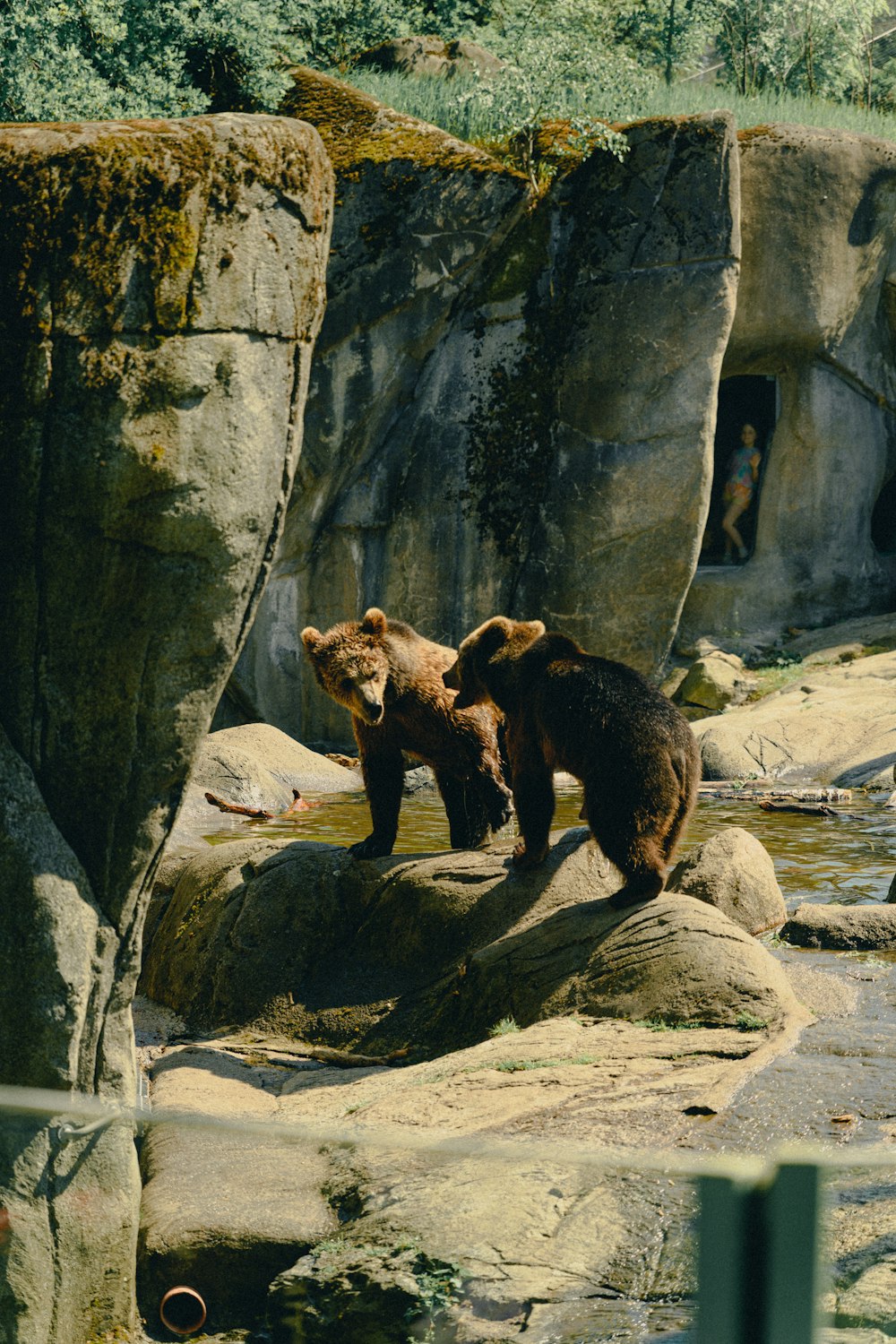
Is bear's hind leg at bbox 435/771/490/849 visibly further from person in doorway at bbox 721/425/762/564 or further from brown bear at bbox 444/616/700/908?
person in doorway at bbox 721/425/762/564

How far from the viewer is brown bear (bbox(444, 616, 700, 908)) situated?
20.1 ft

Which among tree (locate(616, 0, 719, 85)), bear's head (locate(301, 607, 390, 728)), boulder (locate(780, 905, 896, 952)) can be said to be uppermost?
tree (locate(616, 0, 719, 85))

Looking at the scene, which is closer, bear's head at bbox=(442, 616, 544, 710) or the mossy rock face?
the mossy rock face

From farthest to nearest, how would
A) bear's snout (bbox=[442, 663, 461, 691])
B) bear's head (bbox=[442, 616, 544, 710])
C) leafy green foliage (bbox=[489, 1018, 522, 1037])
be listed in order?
bear's snout (bbox=[442, 663, 461, 691])
bear's head (bbox=[442, 616, 544, 710])
leafy green foliage (bbox=[489, 1018, 522, 1037])

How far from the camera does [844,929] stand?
25.0ft

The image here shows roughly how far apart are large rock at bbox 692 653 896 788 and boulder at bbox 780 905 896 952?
5.73m

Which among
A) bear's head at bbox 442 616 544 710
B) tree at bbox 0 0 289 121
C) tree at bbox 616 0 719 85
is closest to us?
bear's head at bbox 442 616 544 710

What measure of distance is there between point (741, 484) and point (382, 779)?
13.7 meters

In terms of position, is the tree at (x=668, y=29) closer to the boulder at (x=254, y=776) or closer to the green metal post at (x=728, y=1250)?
the boulder at (x=254, y=776)

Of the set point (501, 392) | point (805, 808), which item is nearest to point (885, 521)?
point (501, 392)

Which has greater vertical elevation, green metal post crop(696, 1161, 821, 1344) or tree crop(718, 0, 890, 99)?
tree crop(718, 0, 890, 99)

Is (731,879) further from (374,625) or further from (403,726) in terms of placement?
(374,625)

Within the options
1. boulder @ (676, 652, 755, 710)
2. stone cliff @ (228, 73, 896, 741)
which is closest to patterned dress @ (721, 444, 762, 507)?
boulder @ (676, 652, 755, 710)

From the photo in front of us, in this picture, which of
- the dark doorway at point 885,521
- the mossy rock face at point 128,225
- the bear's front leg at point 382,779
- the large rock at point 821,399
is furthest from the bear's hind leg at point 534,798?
the dark doorway at point 885,521
